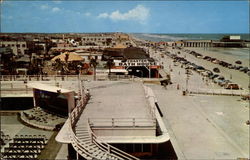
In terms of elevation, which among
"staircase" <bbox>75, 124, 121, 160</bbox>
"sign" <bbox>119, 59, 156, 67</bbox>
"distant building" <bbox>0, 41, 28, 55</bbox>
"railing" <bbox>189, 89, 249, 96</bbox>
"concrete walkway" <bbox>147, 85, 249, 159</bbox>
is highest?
"distant building" <bbox>0, 41, 28, 55</bbox>

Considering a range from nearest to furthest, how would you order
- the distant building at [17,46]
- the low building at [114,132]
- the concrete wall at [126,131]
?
the low building at [114,132]
the concrete wall at [126,131]
the distant building at [17,46]

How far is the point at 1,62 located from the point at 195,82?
46679 mm

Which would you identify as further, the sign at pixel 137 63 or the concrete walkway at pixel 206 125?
the sign at pixel 137 63

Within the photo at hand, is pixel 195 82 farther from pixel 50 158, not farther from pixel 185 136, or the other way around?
pixel 50 158

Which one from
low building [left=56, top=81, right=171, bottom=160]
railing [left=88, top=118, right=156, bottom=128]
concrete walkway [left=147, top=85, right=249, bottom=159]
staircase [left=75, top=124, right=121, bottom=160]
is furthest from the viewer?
concrete walkway [left=147, top=85, right=249, bottom=159]

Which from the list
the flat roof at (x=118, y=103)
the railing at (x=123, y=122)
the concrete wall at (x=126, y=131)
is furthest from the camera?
the flat roof at (x=118, y=103)

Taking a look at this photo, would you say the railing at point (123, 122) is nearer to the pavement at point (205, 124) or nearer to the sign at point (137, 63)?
the pavement at point (205, 124)

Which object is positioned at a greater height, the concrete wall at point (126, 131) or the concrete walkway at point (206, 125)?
the concrete wall at point (126, 131)

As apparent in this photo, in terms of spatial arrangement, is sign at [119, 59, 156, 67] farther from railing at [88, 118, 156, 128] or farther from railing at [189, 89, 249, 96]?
railing at [88, 118, 156, 128]

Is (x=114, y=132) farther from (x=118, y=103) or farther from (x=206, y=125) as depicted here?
(x=206, y=125)

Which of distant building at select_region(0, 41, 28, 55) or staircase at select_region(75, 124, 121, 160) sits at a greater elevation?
distant building at select_region(0, 41, 28, 55)

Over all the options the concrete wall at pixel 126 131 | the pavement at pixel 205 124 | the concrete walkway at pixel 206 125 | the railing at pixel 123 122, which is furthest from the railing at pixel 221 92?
the concrete wall at pixel 126 131

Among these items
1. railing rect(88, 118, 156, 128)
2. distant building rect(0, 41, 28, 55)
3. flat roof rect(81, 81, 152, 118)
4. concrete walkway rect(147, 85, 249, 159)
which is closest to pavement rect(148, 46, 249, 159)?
concrete walkway rect(147, 85, 249, 159)

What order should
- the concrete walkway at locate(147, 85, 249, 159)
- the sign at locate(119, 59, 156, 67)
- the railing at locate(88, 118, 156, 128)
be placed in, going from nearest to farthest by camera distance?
the railing at locate(88, 118, 156, 128) → the concrete walkway at locate(147, 85, 249, 159) → the sign at locate(119, 59, 156, 67)
